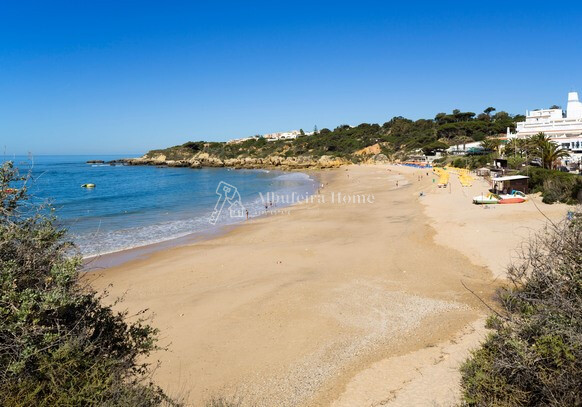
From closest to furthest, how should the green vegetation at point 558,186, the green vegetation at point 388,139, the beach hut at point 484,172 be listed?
the green vegetation at point 558,186, the beach hut at point 484,172, the green vegetation at point 388,139

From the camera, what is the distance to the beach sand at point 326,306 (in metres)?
6.29

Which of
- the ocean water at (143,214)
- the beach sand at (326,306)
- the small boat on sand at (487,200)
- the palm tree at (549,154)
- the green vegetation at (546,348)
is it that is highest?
the palm tree at (549,154)

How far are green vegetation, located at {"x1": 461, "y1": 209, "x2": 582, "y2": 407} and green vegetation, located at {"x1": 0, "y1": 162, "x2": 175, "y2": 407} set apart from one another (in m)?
4.17

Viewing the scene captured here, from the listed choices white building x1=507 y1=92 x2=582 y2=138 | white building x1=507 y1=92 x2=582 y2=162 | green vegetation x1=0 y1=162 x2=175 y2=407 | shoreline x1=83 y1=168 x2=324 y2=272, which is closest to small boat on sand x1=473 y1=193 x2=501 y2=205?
shoreline x1=83 y1=168 x2=324 y2=272

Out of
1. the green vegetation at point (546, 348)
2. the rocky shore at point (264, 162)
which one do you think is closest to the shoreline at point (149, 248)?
the green vegetation at point (546, 348)

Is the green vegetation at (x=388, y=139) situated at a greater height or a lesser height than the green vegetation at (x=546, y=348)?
greater

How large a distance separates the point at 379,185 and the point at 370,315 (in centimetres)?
3160

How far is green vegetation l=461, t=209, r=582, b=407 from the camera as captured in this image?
12.1 ft

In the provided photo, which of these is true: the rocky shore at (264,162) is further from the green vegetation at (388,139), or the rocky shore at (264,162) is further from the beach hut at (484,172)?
the beach hut at (484,172)

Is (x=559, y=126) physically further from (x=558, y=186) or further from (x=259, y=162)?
(x=259, y=162)

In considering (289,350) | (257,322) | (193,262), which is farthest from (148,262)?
→ (289,350)

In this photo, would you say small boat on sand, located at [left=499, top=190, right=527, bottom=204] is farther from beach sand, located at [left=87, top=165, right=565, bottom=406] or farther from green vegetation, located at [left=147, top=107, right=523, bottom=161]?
green vegetation, located at [left=147, top=107, right=523, bottom=161]

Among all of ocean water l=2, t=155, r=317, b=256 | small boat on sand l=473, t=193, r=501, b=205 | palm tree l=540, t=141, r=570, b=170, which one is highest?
palm tree l=540, t=141, r=570, b=170

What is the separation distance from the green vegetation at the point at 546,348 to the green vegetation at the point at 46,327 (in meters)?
4.17
